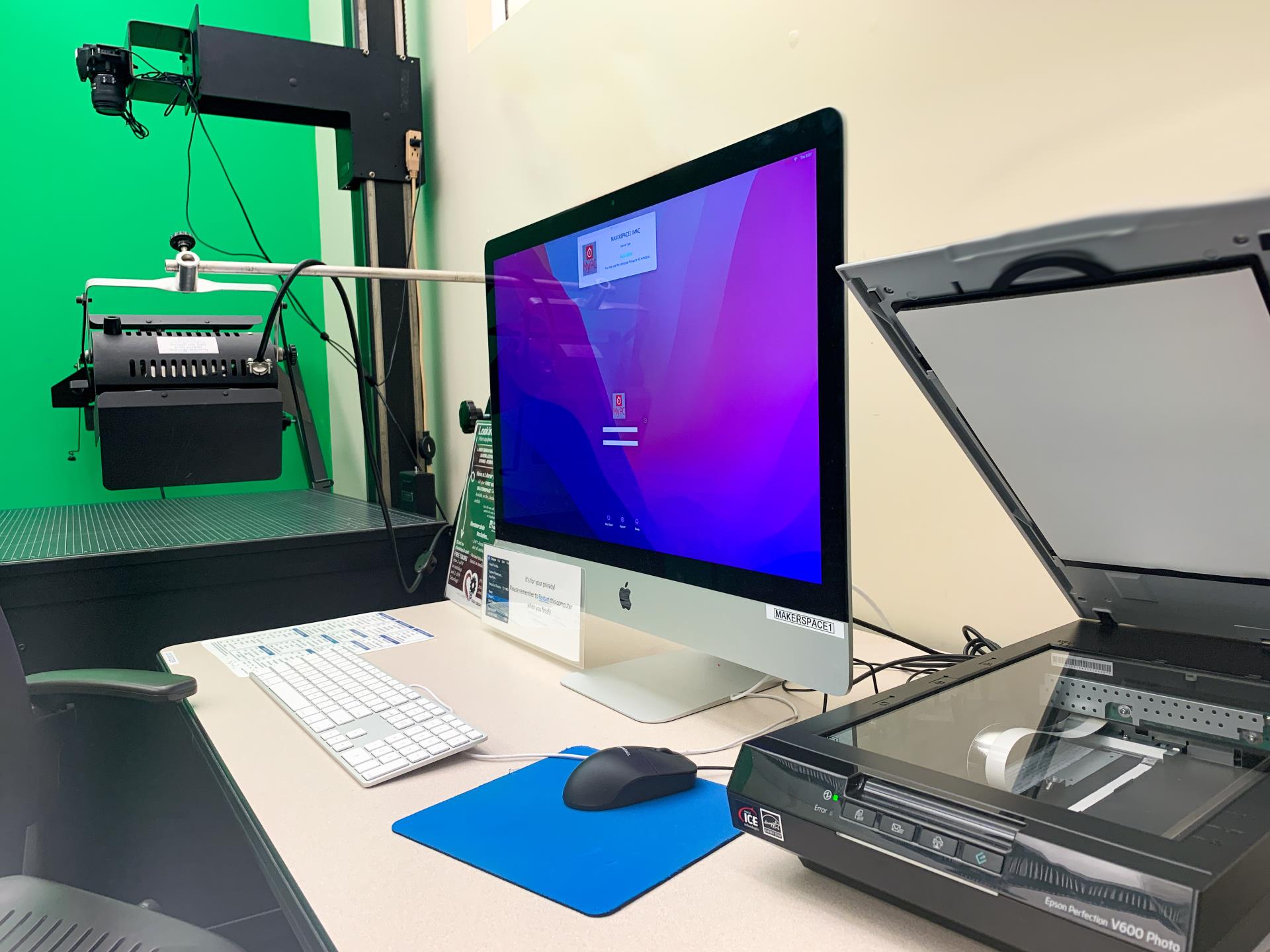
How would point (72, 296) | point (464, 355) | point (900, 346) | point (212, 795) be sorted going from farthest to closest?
point (72, 296) < point (464, 355) < point (212, 795) < point (900, 346)

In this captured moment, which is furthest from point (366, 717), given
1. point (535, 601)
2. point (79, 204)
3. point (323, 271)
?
point (79, 204)

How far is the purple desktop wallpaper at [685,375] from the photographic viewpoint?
70cm

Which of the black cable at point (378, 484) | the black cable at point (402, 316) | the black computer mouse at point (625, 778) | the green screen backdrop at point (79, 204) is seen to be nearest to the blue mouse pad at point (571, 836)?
the black computer mouse at point (625, 778)

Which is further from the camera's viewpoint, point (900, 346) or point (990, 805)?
point (900, 346)

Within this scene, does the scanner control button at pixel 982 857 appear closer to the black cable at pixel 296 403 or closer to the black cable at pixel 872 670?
the black cable at pixel 872 670

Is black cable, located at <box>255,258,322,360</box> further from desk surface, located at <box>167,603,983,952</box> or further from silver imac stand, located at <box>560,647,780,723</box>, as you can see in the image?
silver imac stand, located at <box>560,647,780,723</box>

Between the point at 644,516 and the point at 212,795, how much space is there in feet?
4.17

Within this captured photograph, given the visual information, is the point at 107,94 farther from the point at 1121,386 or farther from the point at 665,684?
the point at 1121,386

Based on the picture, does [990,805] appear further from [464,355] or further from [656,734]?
[464,355]

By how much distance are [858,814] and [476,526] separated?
924mm

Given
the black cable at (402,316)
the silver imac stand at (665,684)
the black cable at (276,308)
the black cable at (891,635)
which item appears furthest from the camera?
the black cable at (402,316)

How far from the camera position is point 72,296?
7.93 ft

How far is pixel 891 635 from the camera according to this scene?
1.04 m

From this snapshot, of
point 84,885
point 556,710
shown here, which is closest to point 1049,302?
point 556,710
